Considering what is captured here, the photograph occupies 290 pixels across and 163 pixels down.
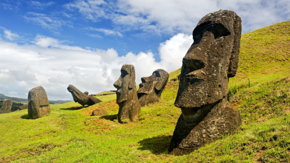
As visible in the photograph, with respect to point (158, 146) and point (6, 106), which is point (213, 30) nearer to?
point (158, 146)

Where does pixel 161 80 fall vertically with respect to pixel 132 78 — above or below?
above

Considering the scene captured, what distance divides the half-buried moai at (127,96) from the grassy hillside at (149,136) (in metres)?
0.71

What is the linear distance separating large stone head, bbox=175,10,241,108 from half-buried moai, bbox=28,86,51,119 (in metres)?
15.6

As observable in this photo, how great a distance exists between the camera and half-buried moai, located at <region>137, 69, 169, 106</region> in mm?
19438

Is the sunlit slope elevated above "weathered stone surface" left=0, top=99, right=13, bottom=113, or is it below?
above

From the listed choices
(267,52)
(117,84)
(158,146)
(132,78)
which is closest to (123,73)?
(132,78)

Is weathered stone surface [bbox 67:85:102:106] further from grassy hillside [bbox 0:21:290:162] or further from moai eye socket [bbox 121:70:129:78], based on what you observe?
moai eye socket [bbox 121:70:129:78]

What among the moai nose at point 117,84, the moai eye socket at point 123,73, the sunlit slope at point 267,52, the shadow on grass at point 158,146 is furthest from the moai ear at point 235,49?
the sunlit slope at point 267,52

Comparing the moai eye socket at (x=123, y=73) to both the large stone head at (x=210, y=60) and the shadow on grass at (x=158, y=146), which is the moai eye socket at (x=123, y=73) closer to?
the shadow on grass at (x=158, y=146)

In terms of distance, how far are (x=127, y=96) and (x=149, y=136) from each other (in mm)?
5547

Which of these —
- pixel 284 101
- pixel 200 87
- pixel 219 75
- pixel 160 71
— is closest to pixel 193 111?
pixel 200 87

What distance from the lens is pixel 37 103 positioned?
17.1 m

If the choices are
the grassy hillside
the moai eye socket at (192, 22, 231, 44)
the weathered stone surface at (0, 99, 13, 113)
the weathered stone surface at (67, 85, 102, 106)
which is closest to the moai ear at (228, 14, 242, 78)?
the moai eye socket at (192, 22, 231, 44)

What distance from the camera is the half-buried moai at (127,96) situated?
47.9 ft
